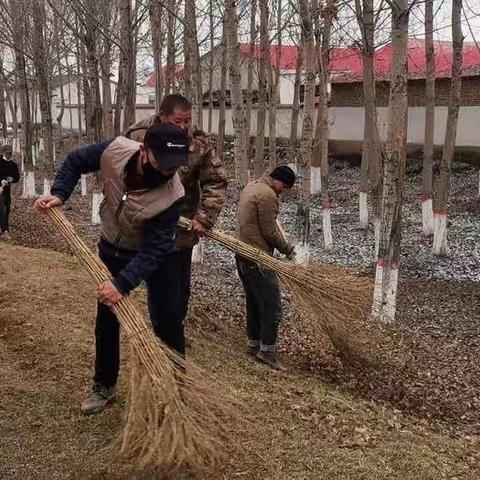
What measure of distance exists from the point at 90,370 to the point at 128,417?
49.0 inches

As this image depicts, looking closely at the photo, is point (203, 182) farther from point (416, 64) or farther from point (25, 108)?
point (416, 64)

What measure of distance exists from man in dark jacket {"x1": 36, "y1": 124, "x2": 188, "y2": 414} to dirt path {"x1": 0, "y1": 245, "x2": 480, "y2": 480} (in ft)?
0.98

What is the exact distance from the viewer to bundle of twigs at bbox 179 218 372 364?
15.0 ft

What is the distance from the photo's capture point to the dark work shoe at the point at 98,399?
133 inches

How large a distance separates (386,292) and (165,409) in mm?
4279

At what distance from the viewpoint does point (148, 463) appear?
2693mm

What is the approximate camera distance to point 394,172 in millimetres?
6438

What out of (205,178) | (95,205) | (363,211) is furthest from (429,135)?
(205,178)

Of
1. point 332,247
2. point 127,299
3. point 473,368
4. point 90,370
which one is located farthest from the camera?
point 332,247

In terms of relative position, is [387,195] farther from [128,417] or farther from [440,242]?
[128,417]

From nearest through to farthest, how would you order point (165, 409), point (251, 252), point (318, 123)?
point (165, 409), point (251, 252), point (318, 123)

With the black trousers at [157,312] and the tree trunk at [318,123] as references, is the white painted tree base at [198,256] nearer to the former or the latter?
the tree trunk at [318,123]

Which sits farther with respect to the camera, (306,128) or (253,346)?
(306,128)

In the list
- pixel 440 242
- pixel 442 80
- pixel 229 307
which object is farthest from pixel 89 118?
pixel 229 307
